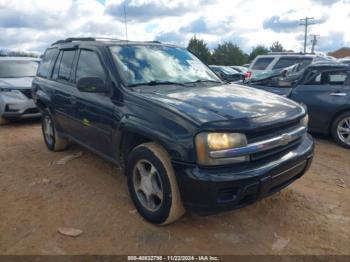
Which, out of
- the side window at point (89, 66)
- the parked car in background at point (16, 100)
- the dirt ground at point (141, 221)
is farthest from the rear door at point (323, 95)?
the parked car in background at point (16, 100)

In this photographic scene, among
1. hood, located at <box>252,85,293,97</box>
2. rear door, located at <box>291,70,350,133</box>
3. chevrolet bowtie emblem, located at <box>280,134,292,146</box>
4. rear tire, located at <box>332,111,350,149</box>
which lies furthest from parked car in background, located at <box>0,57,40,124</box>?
chevrolet bowtie emblem, located at <box>280,134,292,146</box>

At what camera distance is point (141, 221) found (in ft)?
11.9

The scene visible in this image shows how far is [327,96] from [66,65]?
15.5 ft

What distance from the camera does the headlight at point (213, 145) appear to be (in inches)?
115

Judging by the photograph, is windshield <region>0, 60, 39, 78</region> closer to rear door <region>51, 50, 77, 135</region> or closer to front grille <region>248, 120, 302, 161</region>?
rear door <region>51, 50, 77, 135</region>

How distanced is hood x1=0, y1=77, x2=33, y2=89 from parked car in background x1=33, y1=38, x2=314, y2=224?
443 centimetres

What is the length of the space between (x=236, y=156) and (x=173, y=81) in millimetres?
1516

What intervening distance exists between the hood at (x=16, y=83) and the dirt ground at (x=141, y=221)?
4181mm

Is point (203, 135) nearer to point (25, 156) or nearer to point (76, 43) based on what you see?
point (76, 43)

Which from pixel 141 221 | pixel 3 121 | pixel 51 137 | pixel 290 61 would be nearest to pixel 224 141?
pixel 141 221

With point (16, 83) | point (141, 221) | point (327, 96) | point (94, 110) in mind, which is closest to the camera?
point (141, 221)

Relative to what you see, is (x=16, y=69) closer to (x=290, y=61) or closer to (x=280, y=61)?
(x=280, y=61)

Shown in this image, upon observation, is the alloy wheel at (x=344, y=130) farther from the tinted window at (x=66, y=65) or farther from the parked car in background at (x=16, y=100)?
the parked car in background at (x=16, y=100)

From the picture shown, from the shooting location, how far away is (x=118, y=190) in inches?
174
